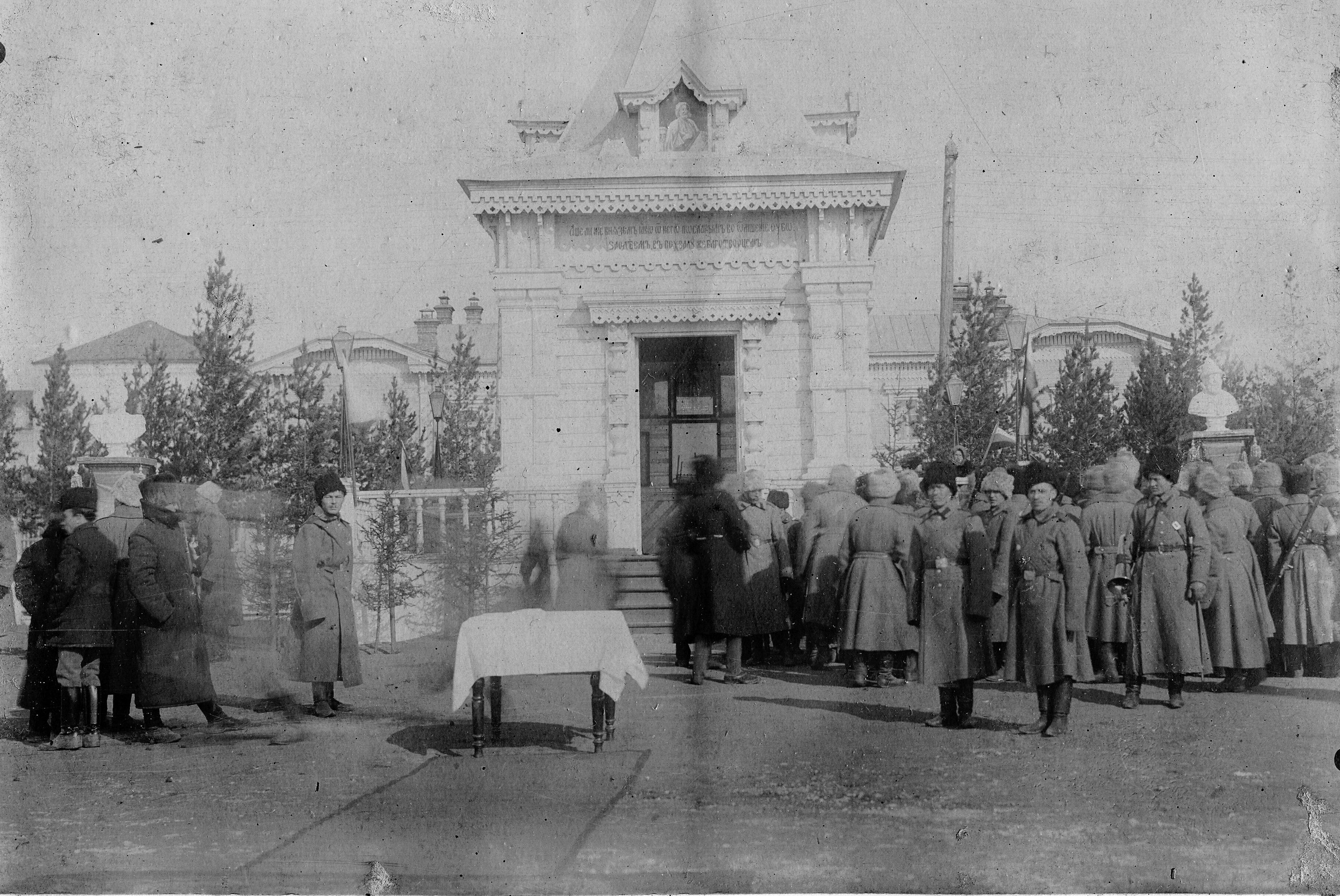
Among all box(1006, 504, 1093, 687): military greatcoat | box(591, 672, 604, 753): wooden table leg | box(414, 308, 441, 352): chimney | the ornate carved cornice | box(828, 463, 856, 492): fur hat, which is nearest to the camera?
box(591, 672, 604, 753): wooden table leg

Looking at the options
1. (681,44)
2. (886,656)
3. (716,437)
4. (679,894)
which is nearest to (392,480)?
(716,437)

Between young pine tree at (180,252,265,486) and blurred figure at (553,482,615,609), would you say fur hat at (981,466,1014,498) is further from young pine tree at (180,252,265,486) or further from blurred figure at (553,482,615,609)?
young pine tree at (180,252,265,486)

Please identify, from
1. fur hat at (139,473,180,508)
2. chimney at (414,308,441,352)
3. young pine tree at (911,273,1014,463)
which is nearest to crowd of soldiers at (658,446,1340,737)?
fur hat at (139,473,180,508)

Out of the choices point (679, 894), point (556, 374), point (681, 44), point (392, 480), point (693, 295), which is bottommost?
point (679, 894)

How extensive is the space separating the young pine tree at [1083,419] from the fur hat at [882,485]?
849 cm

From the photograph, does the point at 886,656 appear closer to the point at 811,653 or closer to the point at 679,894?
the point at 811,653

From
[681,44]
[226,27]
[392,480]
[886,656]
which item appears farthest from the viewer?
[392,480]

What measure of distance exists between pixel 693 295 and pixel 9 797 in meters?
11.6

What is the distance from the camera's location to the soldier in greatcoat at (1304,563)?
912 centimetres

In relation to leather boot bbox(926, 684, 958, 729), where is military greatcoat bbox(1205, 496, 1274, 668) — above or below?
above

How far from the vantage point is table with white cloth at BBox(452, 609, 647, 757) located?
657 centimetres

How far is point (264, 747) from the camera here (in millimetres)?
7422

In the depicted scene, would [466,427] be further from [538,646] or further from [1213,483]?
[538,646]

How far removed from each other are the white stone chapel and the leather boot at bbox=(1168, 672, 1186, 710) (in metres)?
7.66
